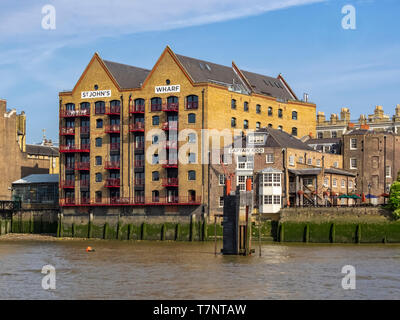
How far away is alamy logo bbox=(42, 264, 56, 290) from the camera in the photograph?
58.2 meters

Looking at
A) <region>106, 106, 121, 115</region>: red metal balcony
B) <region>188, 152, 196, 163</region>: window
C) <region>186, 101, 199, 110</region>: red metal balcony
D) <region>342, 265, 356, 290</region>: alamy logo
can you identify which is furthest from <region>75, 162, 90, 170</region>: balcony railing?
<region>342, 265, 356, 290</region>: alamy logo

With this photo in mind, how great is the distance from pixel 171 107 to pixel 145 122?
3.81 m

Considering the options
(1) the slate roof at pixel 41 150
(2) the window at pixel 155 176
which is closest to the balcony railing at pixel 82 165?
(2) the window at pixel 155 176

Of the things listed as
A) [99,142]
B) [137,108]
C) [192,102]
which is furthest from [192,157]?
[99,142]

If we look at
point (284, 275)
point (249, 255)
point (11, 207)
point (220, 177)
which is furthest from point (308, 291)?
point (11, 207)

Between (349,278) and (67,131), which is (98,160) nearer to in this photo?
(67,131)

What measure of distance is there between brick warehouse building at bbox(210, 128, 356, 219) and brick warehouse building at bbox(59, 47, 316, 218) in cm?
376

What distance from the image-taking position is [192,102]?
348ft

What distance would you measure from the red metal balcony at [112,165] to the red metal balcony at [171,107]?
9320 millimetres

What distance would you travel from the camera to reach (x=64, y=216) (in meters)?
113

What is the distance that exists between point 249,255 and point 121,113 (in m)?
38.6

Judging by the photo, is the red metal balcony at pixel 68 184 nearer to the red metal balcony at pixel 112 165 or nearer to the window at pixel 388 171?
the red metal balcony at pixel 112 165

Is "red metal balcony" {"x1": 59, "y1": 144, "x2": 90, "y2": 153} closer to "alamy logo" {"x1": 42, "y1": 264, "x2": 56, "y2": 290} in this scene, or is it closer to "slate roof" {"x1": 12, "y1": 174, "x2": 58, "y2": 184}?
"slate roof" {"x1": 12, "y1": 174, "x2": 58, "y2": 184}

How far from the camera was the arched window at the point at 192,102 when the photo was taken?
106 metres
